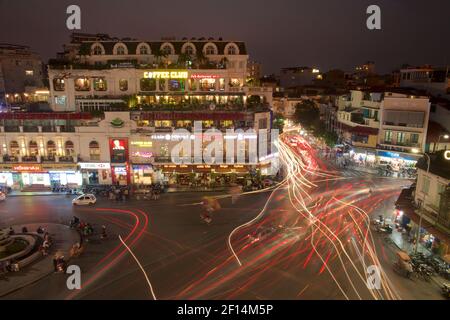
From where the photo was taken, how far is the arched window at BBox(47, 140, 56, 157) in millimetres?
42081

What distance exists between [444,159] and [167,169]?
1143 inches

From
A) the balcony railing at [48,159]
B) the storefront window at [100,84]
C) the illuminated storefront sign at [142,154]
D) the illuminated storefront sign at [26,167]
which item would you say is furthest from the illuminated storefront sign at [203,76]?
the illuminated storefront sign at [26,167]

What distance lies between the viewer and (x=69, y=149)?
42.3 metres

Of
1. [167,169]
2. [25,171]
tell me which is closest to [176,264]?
[167,169]

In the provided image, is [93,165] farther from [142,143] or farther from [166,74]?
[166,74]

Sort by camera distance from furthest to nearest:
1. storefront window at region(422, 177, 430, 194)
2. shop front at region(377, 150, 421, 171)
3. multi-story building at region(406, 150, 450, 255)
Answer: shop front at region(377, 150, 421, 171) < storefront window at region(422, 177, 430, 194) < multi-story building at region(406, 150, 450, 255)

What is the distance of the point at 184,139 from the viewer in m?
42.6

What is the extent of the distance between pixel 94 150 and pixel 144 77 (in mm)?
11752

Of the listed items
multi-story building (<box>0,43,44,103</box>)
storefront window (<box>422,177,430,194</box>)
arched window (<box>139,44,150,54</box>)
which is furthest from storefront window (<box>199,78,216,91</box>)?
multi-story building (<box>0,43,44,103</box>)

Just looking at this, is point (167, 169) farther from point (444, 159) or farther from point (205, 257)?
point (444, 159)

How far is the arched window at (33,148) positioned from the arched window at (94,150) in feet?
21.3

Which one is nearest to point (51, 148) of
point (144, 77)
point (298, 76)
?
point (144, 77)

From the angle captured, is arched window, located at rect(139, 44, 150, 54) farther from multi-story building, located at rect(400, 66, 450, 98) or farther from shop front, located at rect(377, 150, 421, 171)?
multi-story building, located at rect(400, 66, 450, 98)

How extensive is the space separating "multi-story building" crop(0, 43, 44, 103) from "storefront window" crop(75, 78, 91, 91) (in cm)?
2070
